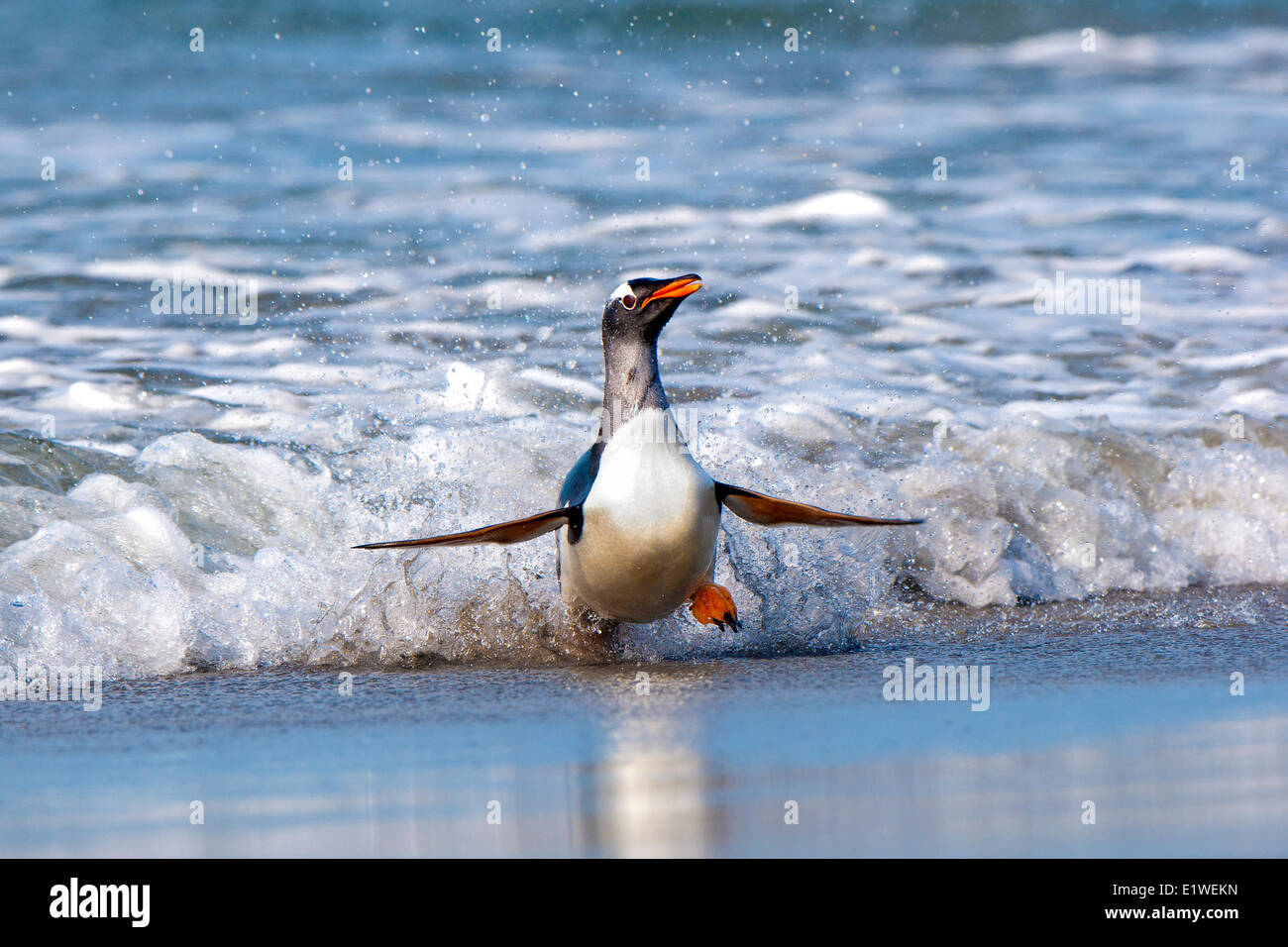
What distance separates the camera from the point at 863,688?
4156mm

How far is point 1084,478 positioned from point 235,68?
1031cm

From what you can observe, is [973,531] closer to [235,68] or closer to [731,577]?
[731,577]

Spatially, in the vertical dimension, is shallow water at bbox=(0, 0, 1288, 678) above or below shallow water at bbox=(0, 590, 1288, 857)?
above

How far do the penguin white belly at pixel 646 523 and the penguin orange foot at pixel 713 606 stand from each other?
4cm

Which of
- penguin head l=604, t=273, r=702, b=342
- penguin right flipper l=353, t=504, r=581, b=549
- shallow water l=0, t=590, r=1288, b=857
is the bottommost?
shallow water l=0, t=590, r=1288, b=857

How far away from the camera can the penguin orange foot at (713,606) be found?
4531 millimetres

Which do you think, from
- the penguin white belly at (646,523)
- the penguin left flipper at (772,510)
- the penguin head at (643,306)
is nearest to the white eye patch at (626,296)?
the penguin head at (643,306)

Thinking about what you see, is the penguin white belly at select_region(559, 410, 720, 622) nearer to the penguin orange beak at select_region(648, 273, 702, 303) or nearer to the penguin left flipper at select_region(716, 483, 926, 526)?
the penguin left flipper at select_region(716, 483, 926, 526)

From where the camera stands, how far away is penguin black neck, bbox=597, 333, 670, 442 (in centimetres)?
456

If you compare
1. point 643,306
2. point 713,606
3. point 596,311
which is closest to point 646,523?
point 713,606

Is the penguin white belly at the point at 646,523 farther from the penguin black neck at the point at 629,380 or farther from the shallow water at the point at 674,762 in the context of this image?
the shallow water at the point at 674,762

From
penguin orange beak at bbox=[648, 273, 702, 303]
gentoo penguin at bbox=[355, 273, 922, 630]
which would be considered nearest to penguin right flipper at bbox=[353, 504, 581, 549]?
gentoo penguin at bbox=[355, 273, 922, 630]
